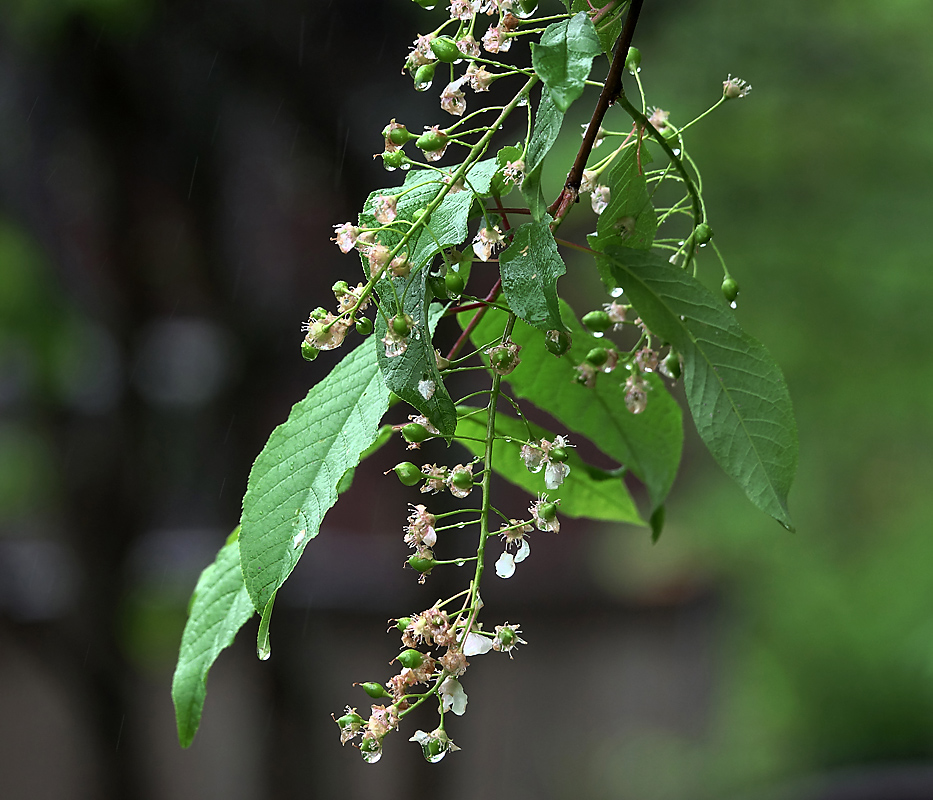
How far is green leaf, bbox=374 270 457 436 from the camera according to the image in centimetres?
44

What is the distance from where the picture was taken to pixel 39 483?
3502mm

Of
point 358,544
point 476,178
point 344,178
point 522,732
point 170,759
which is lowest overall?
point 522,732

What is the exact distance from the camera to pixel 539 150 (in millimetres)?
436

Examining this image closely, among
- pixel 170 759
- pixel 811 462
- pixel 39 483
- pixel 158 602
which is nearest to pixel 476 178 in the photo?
pixel 39 483

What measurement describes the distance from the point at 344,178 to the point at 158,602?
2.15m

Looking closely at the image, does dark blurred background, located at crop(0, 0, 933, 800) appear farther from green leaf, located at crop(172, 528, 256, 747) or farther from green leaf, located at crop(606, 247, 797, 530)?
green leaf, located at crop(606, 247, 797, 530)

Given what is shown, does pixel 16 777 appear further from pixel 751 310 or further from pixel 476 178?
pixel 476 178

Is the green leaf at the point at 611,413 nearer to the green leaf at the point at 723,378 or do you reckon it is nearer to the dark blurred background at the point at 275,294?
the green leaf at the point at 723,378

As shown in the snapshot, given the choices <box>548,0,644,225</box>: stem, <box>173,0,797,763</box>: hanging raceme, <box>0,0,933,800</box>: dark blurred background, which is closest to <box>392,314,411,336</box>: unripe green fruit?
<box>173,0,797,763</box>: hanging raceme

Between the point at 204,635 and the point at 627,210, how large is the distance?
397 millimetres

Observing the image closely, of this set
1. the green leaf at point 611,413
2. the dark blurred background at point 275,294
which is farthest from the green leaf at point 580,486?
the dark blurred background at point 275,294

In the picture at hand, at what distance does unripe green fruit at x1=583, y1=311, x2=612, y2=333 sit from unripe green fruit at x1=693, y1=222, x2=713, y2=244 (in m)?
0.08

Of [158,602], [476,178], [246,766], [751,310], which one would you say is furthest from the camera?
[246,766]

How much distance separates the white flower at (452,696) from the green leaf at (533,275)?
18 centimetres
